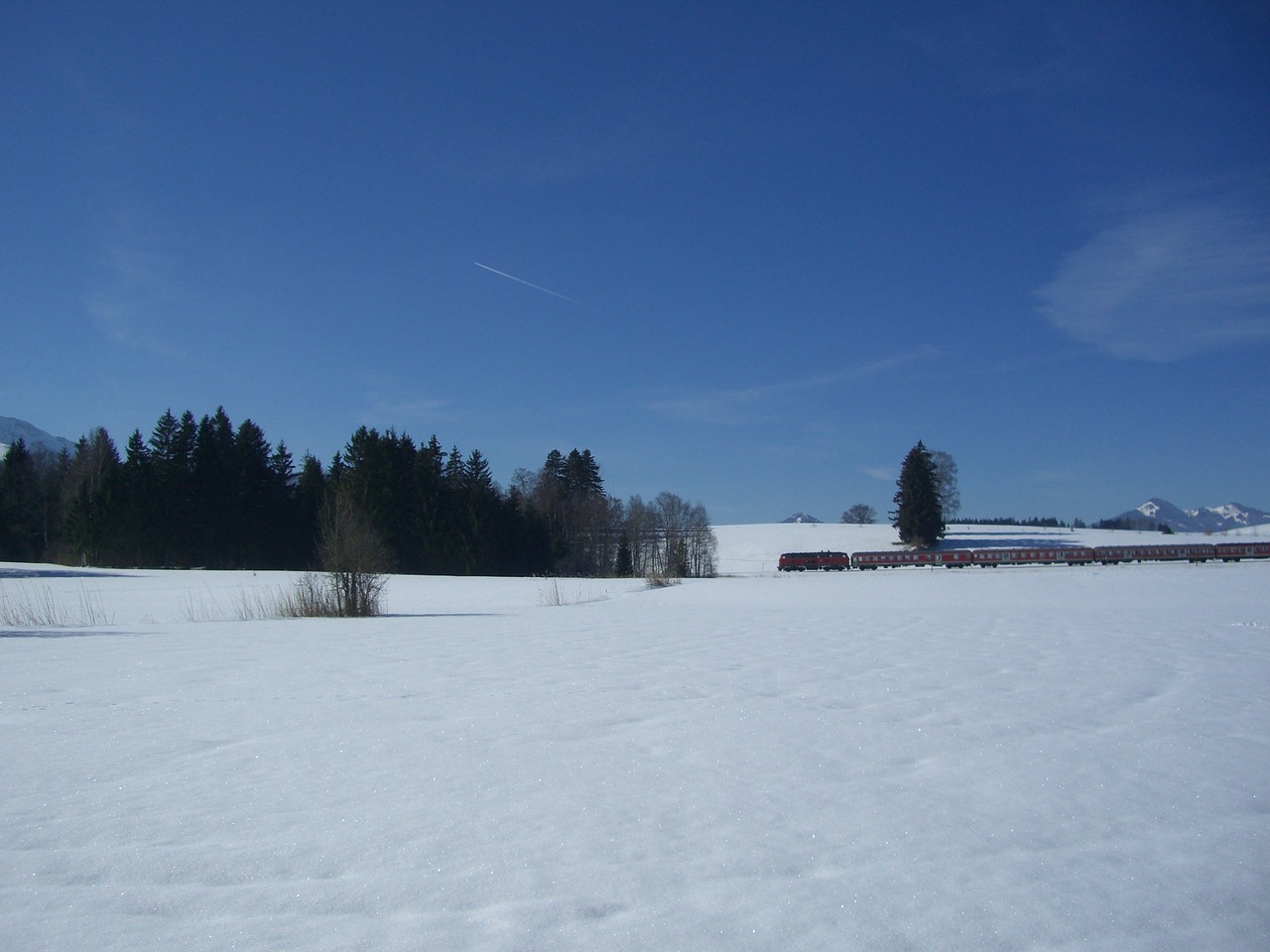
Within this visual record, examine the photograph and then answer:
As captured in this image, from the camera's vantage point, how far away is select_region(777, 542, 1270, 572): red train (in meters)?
55.6

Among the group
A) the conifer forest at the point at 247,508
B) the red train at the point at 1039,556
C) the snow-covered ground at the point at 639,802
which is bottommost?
the snow-covered ground at the point at 639,802

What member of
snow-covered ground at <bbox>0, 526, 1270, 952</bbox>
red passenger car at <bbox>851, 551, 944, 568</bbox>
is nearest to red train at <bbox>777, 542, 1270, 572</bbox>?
red passenger car at <bbox>851, 551, 944, 568</bbox>

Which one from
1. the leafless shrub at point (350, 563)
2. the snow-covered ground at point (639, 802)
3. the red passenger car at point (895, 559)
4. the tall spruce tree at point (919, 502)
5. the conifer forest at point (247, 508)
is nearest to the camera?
the snow-covered ground at point (639, 802)

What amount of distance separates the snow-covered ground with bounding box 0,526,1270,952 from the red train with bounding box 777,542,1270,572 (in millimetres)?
52836

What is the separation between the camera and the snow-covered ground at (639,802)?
10.3 ft

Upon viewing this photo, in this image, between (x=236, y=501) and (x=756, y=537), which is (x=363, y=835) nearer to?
(x=236, y=501)

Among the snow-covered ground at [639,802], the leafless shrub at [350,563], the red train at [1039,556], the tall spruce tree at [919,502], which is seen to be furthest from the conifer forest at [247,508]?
the snow-covered ground at [639,802]

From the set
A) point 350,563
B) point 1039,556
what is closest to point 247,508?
point 350,563

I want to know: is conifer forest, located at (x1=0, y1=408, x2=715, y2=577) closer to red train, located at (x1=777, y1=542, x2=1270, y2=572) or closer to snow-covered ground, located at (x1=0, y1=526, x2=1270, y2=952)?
red train, located at (x1=777, y1=542, x2=1270, y2=572)

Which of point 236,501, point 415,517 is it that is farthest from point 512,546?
point 236,501

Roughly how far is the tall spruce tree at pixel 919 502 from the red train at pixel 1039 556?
54.6 feet

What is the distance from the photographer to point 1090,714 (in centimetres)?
641

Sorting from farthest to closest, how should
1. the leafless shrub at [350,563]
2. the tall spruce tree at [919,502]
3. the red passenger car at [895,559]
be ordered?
the tall spruce tree at [919,502]
the red passenger car at [895,559]
the leafless shrub at [350,563]

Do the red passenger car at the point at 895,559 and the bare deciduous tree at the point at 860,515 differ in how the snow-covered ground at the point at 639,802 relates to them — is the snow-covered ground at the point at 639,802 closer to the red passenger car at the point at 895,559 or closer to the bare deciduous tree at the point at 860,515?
the red passenger car at the point at 895,559
